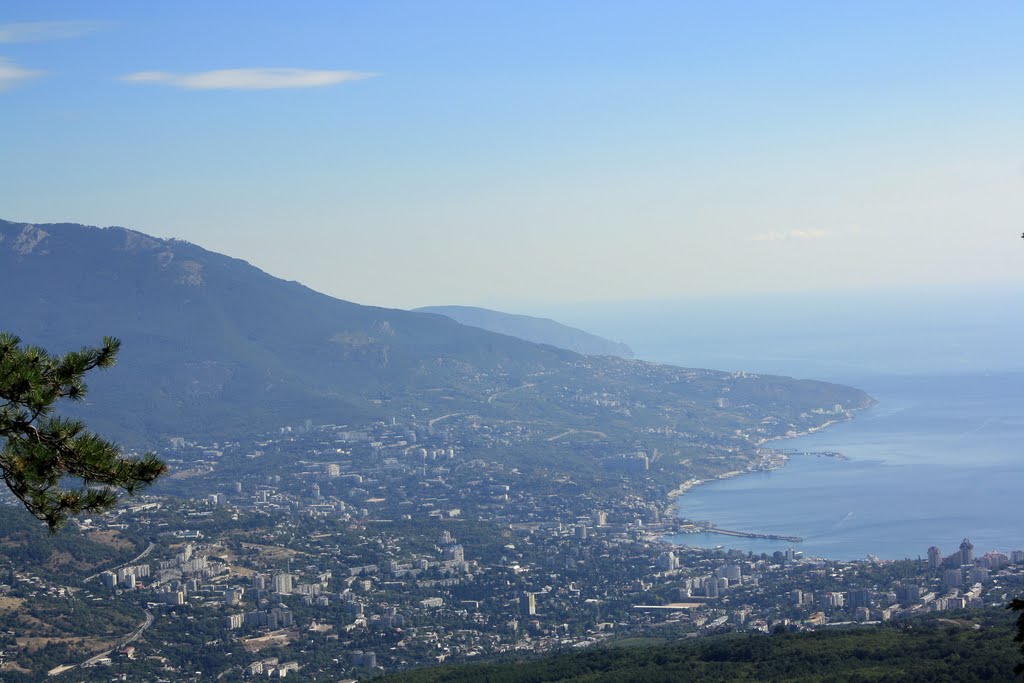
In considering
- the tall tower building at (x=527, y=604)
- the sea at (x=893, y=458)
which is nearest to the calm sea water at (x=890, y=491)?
the sea at (x=893, y=458)

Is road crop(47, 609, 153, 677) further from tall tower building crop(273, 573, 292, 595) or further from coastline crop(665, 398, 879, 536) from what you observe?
coastline crop(665, 398, 879, 536)

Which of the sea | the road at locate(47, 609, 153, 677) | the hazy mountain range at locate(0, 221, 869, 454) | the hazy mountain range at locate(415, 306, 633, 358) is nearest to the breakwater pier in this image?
the sea

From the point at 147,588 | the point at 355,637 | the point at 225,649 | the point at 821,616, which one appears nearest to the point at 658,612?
the point at 821,616

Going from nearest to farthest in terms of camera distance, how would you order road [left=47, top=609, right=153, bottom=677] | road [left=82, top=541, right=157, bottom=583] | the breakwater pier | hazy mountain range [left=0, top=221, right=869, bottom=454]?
road [left=47, top=609, right=153, bottom=677]
road [left=82, top=541, right=157, bottom=583]
the breakwater pier
hazy mountain range [left=0, top=221, right=869, bottom=454]

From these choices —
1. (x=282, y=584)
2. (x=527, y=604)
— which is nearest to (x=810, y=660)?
(x=527, y=604)

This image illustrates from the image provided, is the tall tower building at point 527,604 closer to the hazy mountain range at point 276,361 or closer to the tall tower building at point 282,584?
the tall tower building at point 282,584

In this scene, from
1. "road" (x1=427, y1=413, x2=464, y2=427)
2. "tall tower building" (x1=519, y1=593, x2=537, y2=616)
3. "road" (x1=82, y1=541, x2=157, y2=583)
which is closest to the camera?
"road" (x1=82, y1=541, x2=157, y2=583)

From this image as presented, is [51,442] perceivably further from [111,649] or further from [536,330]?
[536,330]

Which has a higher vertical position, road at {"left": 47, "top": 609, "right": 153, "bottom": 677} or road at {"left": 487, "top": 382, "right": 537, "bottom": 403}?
road at {"left": 487, "top": 382, "right": 537, "bottom": 403}

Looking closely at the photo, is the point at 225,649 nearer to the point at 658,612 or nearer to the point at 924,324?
the point at 658,612
